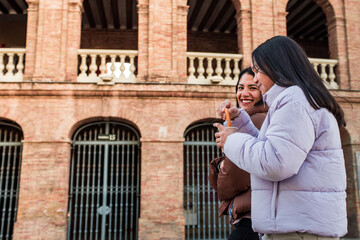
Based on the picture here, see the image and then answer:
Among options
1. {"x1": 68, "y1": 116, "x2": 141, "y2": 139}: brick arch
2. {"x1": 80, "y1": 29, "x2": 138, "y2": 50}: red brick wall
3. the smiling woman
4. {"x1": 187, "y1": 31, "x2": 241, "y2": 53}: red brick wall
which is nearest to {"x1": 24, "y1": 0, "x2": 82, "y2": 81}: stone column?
{"x1": 68, "y1": 116, "x2": 141, "y2": 139}: brick arch

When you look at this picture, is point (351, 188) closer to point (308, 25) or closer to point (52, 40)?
point (308, 25)

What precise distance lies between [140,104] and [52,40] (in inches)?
118

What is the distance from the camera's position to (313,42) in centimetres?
1448

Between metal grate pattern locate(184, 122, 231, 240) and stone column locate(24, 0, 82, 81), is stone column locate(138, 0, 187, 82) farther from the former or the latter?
stone column locate(24, 0, 82, 81)

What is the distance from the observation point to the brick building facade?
25.8 ft

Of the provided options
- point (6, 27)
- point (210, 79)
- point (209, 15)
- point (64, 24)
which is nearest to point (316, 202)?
point (210, 79)

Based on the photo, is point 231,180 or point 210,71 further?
point 210,71

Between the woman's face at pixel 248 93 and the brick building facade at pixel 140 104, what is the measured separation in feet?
18.3

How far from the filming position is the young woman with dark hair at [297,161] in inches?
54.1

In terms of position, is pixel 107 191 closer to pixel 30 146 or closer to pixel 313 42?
pixel 30 146

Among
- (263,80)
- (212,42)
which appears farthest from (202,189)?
(263,80)

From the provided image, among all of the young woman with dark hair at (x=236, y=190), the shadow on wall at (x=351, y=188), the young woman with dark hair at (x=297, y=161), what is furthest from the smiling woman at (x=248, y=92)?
the shadow on wall at (x=351, y=188)

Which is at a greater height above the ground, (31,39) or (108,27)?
(108,27)

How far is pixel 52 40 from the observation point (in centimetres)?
866
